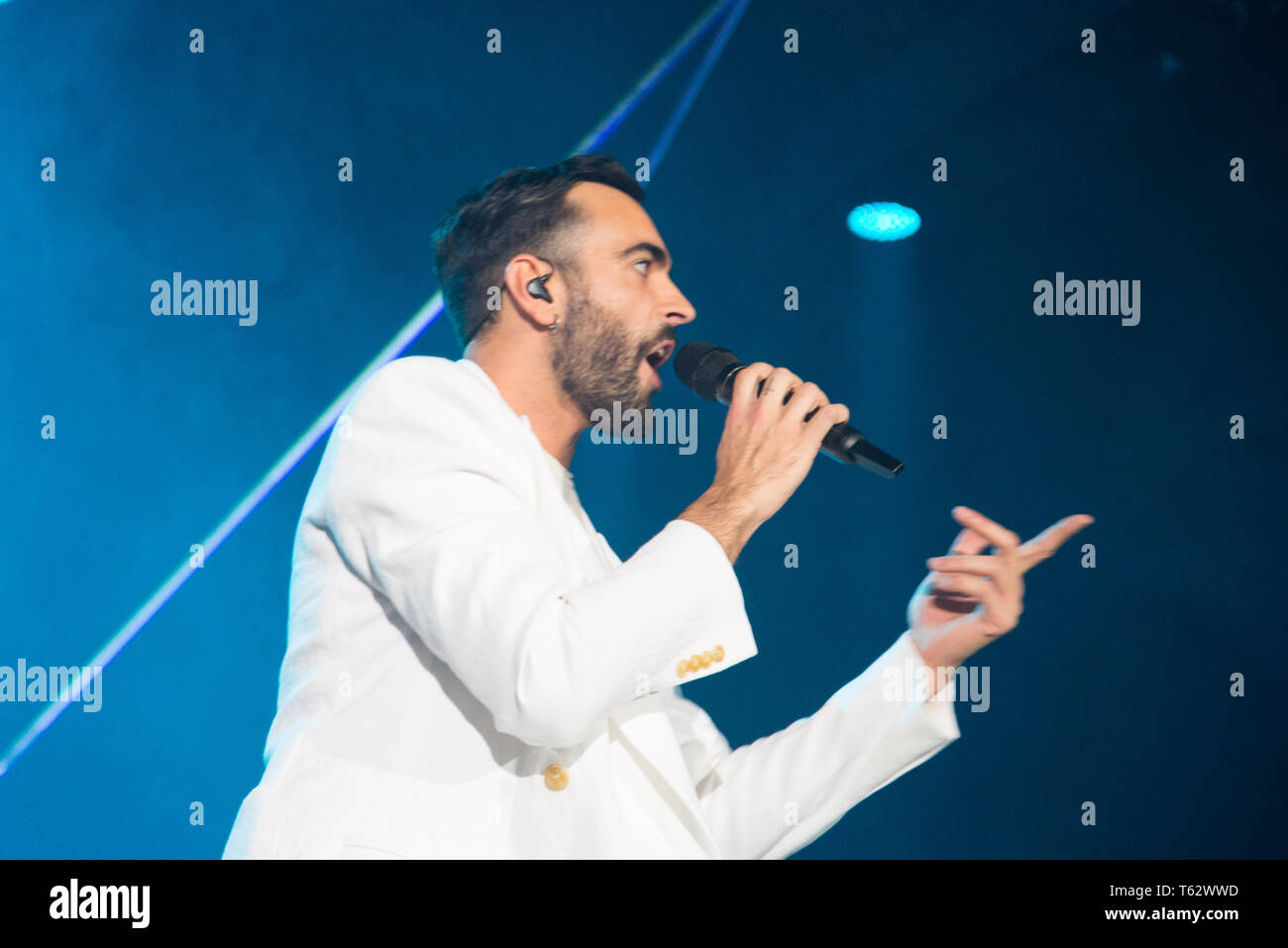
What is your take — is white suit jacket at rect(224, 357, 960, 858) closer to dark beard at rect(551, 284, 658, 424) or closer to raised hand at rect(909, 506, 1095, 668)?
dark beard at rect(551, 284, 658, 424)

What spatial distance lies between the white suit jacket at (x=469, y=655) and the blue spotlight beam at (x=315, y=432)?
51.8 inches

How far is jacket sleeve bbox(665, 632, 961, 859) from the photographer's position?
1592 mm

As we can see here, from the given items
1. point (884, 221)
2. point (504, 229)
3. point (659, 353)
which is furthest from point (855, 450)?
point (884, 221)

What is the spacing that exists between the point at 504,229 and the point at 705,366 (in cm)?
43

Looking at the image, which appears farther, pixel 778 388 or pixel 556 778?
pixel 778 388

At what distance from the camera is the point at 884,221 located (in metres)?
3.10

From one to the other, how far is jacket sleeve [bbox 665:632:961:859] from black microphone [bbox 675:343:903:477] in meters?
0.34

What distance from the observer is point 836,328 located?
3.12 metres

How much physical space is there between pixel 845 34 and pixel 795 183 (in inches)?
16.8

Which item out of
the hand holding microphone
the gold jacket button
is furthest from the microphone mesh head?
the gold jacket button

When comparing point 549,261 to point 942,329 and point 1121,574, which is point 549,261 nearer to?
point 942,329

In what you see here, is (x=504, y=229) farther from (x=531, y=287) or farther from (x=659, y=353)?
(x=659, y=353)

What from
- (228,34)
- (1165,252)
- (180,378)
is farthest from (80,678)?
(1165,252)
